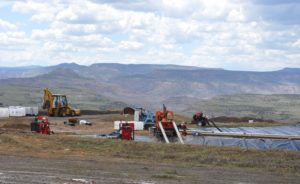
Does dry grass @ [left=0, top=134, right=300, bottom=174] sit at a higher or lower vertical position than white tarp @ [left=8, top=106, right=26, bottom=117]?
lower

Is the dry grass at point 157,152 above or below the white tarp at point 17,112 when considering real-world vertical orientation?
below

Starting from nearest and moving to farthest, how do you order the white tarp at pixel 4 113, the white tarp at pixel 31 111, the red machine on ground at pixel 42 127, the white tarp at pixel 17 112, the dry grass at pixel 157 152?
the dry grass at pixel 157 152, the red machine on ground at pixel 42 127, the white tarp at pixel 4 113, the white tarp at pixel 17 112, the white tarp at pixel 31 111

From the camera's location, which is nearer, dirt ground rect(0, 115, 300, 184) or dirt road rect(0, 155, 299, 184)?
dirt road rect(0, 155, 299, 184)

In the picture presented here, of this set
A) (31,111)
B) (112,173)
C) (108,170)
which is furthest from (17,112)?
(112,173)

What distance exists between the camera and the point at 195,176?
1891cm

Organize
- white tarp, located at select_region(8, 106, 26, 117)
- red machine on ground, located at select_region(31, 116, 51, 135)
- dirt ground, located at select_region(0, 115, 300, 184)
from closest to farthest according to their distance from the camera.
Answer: dirt ground, located at select_region(0, 115, 300, 184) < red machine on ground, located at select_region(31, 116, 51, 135) < white tarp, located at select_region(8, 106, 26, 117)

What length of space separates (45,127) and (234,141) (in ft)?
44.8

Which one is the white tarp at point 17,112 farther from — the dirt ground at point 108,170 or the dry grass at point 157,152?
the dirt ground at point 108,170

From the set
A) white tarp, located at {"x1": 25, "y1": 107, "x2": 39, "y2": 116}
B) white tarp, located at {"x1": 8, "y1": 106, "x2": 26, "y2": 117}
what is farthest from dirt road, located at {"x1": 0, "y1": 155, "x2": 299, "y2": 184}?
white tarp, located at {"x1": 25, "y1": 107, "x2": 39, "y2": 116}

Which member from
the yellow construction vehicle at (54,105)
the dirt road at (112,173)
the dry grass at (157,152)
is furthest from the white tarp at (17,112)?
the dirt road at (112,173)

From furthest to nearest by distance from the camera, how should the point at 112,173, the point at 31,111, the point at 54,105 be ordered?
the point at 31,111 → the point at 54,105 → the point at 112,173

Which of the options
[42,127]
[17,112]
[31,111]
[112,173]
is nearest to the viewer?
[112,173]

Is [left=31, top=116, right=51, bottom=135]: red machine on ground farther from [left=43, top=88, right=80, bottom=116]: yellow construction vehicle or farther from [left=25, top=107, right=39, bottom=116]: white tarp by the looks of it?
[left=25, top=107, right=39, bottom=116]: white tarp

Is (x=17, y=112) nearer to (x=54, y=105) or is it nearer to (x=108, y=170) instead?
(x=54, y=105)
